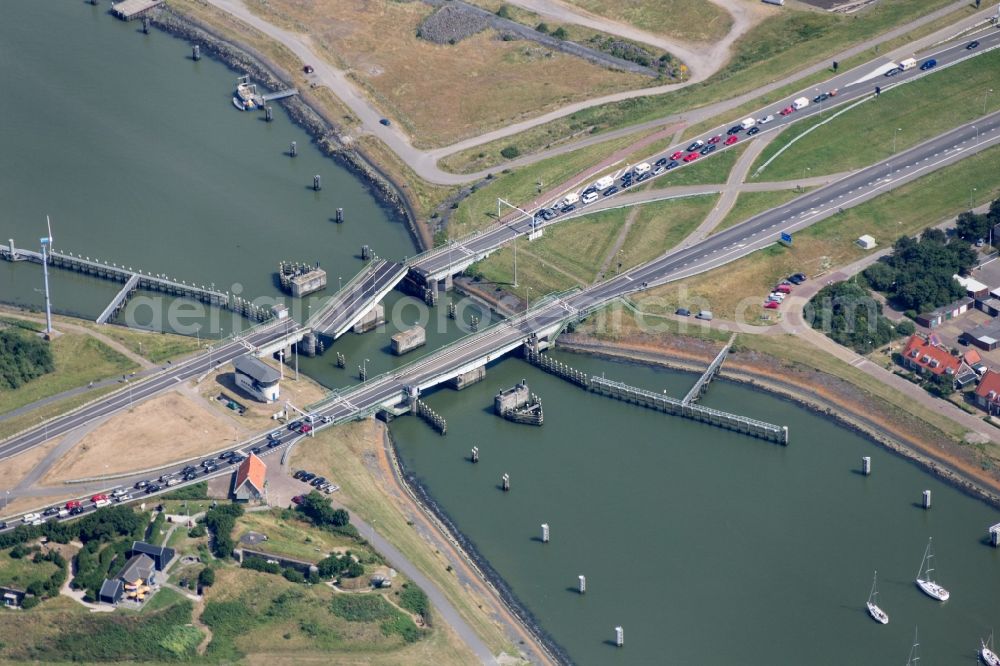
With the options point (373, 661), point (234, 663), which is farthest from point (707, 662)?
point (234, 663)

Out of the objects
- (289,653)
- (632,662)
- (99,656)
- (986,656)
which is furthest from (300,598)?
(986,656)

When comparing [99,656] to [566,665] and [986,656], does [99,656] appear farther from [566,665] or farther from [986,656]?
[986,656]

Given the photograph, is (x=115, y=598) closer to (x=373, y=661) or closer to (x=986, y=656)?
(x=373, y=661)

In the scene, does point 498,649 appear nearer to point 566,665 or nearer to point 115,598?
point 566,665

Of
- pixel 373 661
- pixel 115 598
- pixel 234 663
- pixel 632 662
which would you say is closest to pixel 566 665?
pixel 632 662

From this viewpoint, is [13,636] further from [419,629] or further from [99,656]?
[419,629]

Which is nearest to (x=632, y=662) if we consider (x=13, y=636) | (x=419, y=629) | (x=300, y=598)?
(x=419, y=629)
